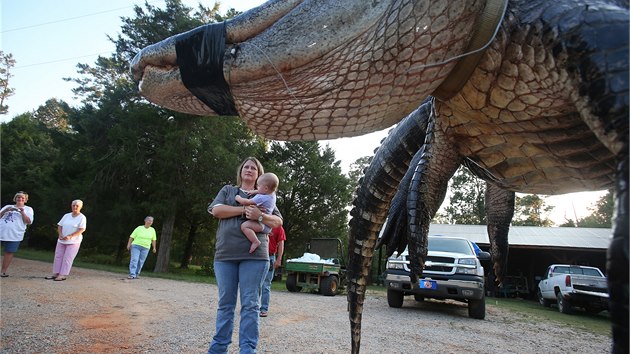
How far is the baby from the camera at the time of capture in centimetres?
293

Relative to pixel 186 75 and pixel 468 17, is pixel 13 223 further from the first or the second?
pixel 468 17

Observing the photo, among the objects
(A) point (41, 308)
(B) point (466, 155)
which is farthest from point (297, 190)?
(B) point (466, 155)

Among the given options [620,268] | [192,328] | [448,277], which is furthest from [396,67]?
[448,277]

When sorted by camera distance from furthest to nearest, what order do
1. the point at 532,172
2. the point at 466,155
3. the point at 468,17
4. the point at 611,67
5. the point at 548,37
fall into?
the point at 466,155 < the point at 532,172 < the point at 468,17 < the point at 548,37 < the point at 611,67

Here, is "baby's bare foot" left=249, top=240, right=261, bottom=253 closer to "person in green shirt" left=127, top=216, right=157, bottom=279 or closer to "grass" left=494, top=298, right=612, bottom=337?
"grass" left=494, top=298, right=612, bottom=337

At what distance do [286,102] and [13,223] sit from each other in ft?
28.4

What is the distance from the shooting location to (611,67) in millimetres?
902

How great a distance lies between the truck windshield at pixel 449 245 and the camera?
9102 mm

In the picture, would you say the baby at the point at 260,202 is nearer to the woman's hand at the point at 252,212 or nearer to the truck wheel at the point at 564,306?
the woman's hand at the point at 252,212

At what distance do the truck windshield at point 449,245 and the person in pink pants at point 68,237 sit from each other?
26.2 ft

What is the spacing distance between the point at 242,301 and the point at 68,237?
7016 millimetres

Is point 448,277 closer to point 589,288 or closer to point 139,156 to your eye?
point 589,288

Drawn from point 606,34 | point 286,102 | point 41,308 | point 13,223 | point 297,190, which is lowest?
point 41,308

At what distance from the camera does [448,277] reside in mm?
8367
